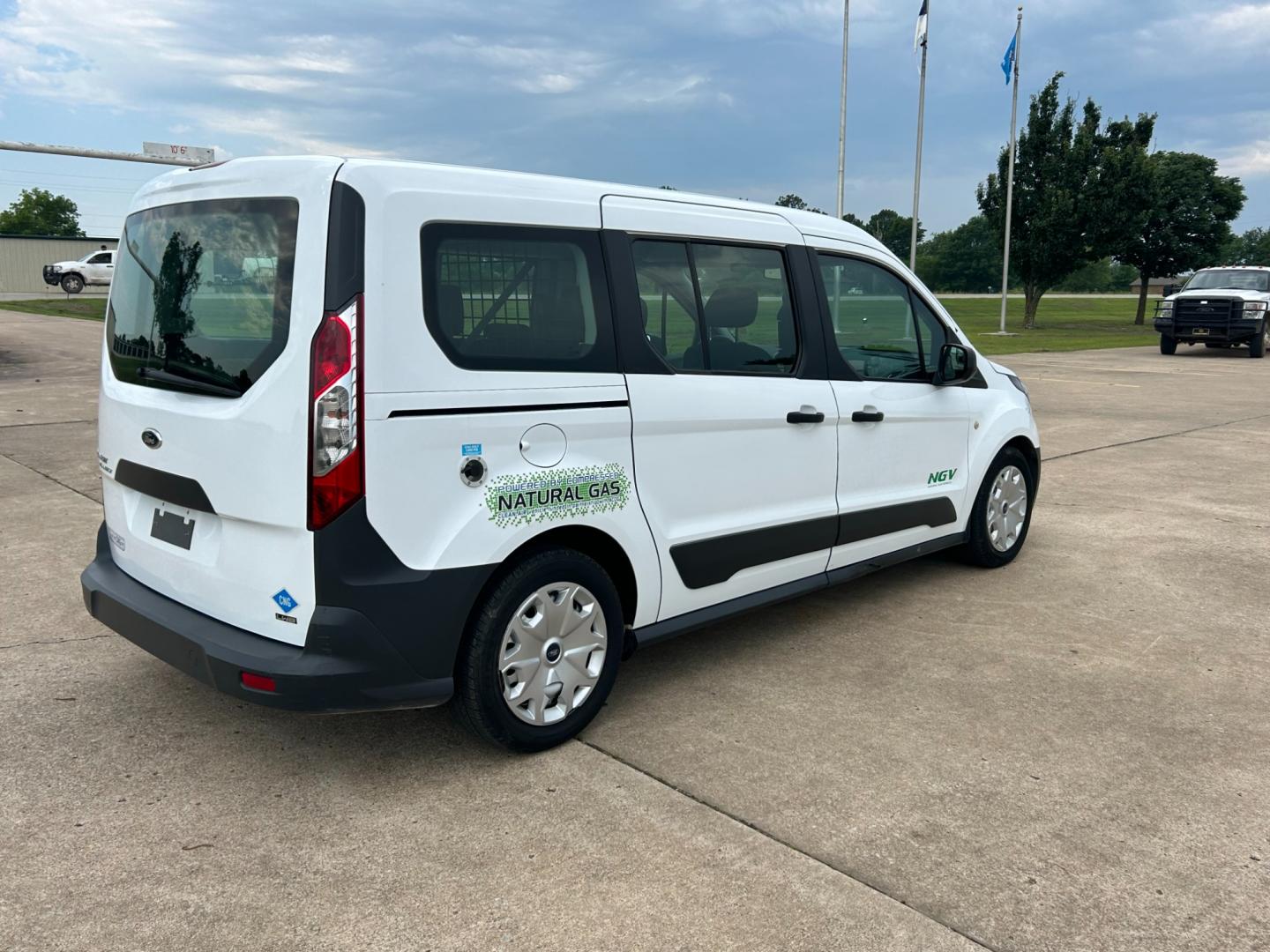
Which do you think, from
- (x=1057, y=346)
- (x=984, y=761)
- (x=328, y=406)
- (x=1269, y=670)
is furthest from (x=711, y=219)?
(x=1057, y=346)

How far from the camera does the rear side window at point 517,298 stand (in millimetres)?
3100

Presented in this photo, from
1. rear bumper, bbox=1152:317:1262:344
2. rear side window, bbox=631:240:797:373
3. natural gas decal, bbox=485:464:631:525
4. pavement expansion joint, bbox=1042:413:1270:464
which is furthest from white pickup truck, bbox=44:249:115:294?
natural gas decal, bbox=485:464:631:525

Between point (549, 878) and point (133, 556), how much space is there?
1.92 metres

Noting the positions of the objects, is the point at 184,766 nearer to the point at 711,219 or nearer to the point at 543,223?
the point at 543,223

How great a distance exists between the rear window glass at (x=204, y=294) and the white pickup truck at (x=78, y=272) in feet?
159

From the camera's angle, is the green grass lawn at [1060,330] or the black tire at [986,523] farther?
the green grass lawn at [1060,330]

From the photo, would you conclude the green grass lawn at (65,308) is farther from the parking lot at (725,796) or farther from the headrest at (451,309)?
the headrest at (451,309)

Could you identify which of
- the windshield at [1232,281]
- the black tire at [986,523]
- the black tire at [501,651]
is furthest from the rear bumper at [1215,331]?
the black tire at [501,651]

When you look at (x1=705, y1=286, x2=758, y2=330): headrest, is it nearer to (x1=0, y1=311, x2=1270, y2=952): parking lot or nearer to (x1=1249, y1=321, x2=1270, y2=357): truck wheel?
(x1=0, y1=311, x2=1270, y2=952): parking lot

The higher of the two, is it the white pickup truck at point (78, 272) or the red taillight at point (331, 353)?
the white pickup truck at point (78, 272)

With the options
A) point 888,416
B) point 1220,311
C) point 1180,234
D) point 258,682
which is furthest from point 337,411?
point 1180,234

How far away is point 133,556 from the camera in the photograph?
142 inches

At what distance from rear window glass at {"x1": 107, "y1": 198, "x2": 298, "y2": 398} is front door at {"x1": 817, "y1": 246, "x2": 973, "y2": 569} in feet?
7.76

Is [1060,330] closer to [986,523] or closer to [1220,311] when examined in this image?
[1220,311]
